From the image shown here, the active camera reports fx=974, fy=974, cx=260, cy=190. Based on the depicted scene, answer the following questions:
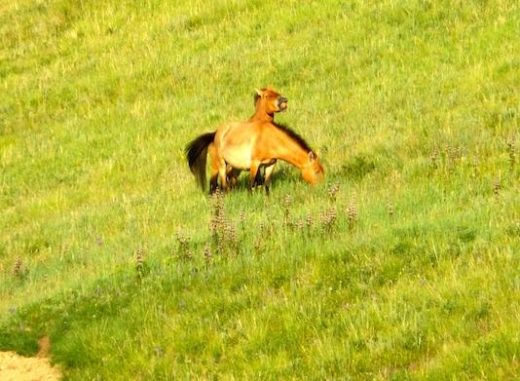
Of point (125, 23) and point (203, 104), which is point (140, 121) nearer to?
point (203, 104)

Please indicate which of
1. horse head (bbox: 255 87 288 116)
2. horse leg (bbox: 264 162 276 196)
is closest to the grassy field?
horse leg (bbox: 264 162 276 196)

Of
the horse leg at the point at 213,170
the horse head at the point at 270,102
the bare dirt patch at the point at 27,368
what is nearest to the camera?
the bare dirt patch at the point at 27,368

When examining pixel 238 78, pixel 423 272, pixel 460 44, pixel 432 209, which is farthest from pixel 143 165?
pixel 423 272

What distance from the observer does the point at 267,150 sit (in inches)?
661

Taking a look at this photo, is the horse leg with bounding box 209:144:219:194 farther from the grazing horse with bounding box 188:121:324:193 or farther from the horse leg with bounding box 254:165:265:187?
the horse leg with bounding box 254:165:265:187

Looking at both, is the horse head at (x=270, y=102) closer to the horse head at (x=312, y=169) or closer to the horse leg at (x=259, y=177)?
the horse leg at (x=259, y=177)

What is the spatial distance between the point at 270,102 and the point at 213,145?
1344mm

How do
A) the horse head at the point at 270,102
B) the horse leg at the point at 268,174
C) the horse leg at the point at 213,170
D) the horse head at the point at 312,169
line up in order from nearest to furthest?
1. the horse head at the point at 312,169
2. the horse leg at the point at 268,174
3. the horse head at the point at 270,102
4. the horse leg at the point at 213,170

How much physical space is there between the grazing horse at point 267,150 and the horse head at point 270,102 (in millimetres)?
668

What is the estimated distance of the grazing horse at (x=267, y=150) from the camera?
1667 cm

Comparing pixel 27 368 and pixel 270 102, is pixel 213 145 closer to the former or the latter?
pixel 270 102

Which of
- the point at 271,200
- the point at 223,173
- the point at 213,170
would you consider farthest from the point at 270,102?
the point at 271,200

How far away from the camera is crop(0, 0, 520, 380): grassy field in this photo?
1009 centimetres

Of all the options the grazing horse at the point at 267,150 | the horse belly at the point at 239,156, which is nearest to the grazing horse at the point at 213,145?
the horse belly at the point at 239,156
